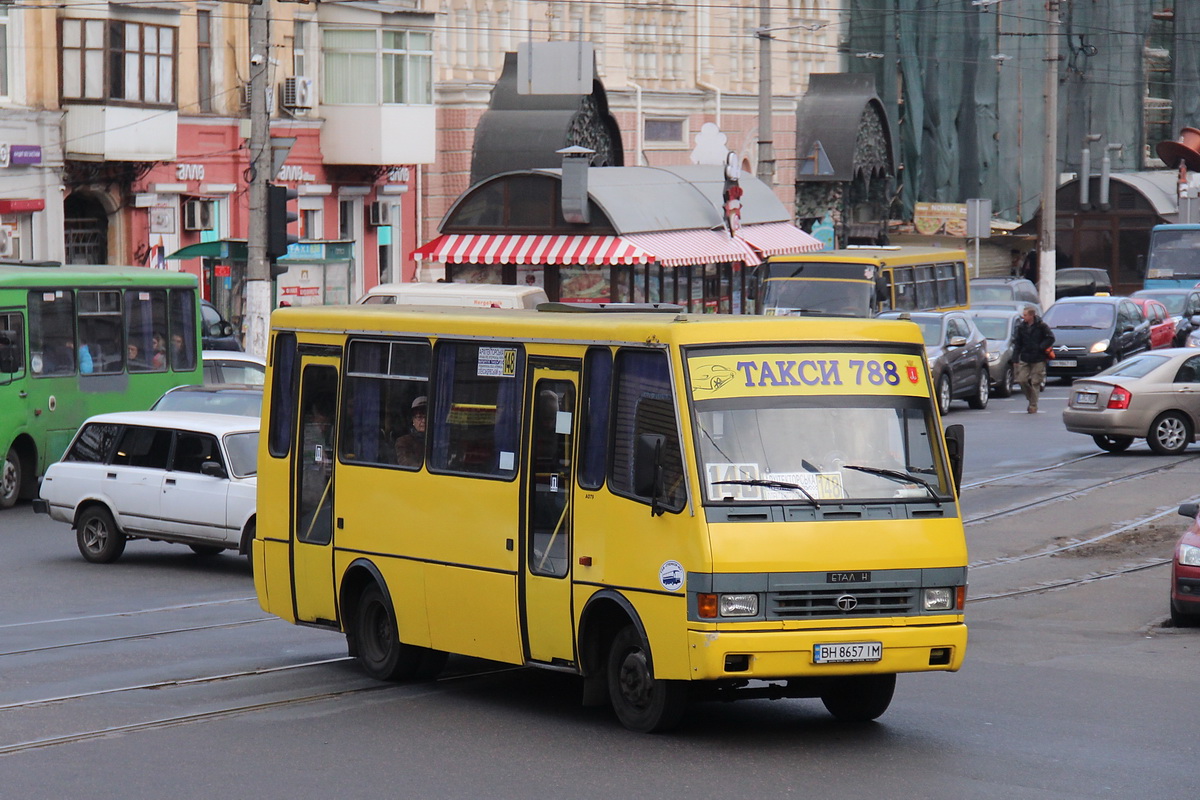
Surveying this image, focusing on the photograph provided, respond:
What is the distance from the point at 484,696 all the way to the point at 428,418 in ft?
5.27

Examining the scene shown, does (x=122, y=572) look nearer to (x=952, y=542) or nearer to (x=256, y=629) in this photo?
(x=256, y=629)

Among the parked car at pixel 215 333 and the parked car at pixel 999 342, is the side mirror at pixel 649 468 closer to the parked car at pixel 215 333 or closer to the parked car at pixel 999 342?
the parked car at pixel 215 333

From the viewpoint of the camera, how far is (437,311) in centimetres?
1176

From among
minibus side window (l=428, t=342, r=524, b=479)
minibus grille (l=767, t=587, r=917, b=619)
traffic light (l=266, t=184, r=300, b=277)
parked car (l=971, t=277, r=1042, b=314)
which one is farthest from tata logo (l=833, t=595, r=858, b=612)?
parked car (l=971, t=277, r=1042, b=314)

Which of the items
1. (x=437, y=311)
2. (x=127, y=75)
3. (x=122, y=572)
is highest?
(x=127, y=75)

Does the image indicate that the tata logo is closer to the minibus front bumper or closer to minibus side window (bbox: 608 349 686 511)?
the minibus front bumper

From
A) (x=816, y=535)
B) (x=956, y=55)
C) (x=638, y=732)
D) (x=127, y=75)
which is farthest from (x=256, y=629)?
(x=956, y=55)

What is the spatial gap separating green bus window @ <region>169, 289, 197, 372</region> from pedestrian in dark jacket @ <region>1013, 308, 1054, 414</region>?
14.4m

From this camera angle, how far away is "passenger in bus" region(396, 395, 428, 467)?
37.5 ft

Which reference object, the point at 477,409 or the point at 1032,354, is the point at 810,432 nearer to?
the point at 477,409

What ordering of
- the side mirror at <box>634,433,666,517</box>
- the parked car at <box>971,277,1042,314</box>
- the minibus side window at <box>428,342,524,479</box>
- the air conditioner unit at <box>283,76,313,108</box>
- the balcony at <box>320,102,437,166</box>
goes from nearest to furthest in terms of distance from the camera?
the side mirror at <box>634,433,666,517</box> < the minibus side window at <box>428,342,524,479</box> < the air conditioner unit at <box>283,76,313,108</box> < the balcony at <box>320,102,437,166</box> < the parked car at <box>971,277,1042,314</box>

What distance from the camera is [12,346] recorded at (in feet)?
72.6

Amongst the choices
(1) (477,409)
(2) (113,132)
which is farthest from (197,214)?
(1) (477,409)

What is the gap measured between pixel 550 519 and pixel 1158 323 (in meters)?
34.2
